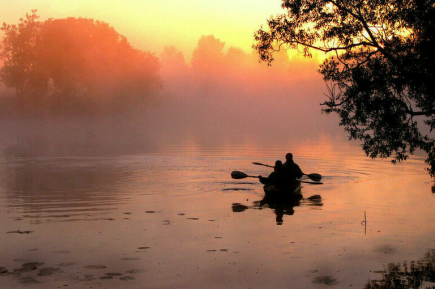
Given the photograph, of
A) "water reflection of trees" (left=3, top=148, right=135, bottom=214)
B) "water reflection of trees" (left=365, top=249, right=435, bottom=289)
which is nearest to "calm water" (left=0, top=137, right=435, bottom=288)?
"water reflection of trees" (left=3, top=148, right=135, bottom=214)

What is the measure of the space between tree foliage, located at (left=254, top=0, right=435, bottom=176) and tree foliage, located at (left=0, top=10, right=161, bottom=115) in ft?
322

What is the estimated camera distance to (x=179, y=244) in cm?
1766

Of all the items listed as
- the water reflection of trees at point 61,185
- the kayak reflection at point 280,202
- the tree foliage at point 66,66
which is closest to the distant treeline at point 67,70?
the tree foliage at point 66,66

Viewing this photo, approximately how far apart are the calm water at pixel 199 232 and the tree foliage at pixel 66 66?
81.1 meters

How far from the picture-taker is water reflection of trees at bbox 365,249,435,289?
1352 centimetres

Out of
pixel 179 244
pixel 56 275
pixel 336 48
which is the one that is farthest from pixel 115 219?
pixel 336 48

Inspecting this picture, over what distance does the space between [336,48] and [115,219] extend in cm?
1170

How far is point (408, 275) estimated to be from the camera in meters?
14.4

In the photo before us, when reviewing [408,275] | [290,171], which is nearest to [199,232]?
[408,275]

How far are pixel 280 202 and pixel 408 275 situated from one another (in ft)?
43.8

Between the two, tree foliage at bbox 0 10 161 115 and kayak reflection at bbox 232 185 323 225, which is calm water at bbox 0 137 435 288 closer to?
kayak reflection at bbox 232 185 323 225

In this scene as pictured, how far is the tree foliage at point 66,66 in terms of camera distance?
114 meters

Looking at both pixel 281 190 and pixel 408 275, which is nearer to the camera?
pixel 408 275

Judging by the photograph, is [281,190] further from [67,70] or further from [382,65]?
[67,70]
